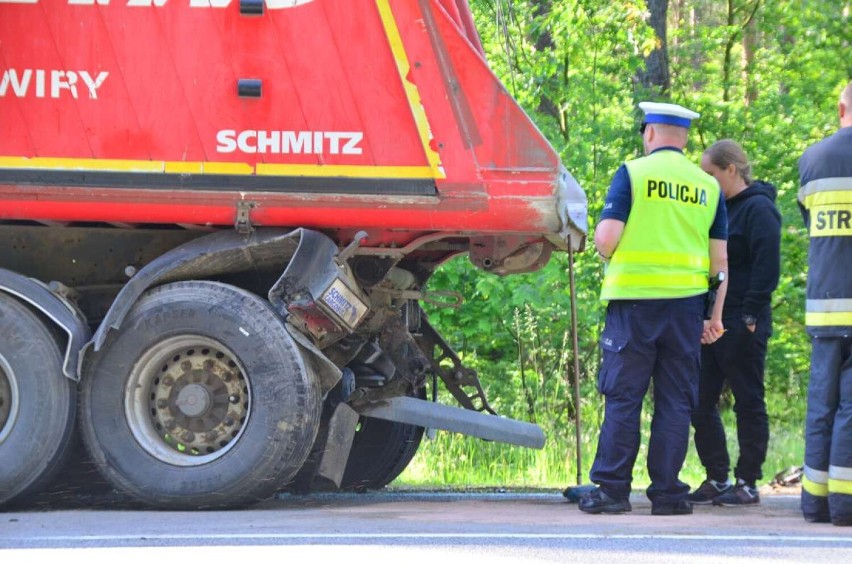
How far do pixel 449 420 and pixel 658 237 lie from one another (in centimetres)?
143

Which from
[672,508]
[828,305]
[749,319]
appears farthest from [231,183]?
[828,305]

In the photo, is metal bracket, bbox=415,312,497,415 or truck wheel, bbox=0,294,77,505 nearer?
truck wheel, bbox=0,294,77,505

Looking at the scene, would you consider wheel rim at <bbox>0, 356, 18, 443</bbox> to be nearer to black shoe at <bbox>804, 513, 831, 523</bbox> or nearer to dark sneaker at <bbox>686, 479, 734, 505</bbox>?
dark sneaker at <bbox>686, 479, 734, 505</bbox>

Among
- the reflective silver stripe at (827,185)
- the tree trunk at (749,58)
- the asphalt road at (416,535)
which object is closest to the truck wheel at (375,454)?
the asphalt road at (416,535)

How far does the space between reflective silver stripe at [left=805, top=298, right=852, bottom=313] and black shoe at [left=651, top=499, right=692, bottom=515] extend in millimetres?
1054

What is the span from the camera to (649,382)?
21.5 feet

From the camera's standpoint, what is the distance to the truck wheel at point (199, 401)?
21.5ft

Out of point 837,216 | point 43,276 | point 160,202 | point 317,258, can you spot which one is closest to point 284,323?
point 317,258

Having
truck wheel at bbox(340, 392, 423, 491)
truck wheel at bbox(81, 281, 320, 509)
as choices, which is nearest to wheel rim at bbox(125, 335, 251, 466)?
truck wheel at bbox(81, 281, 320, 509)

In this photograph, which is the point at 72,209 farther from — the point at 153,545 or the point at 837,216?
the point at 837,216

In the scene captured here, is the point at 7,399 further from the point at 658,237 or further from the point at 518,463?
the point at 518,463

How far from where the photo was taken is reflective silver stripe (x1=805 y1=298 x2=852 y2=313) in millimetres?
6305

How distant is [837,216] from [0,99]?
3.82m

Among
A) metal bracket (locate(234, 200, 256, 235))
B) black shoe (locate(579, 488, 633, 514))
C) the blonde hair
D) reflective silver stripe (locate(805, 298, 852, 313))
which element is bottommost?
black shoe (locate(579, 488, 633, 514))
